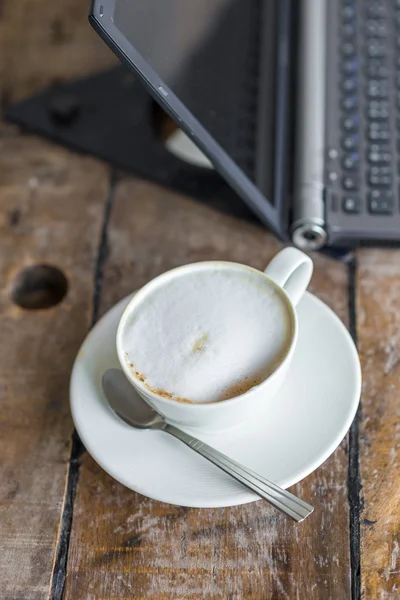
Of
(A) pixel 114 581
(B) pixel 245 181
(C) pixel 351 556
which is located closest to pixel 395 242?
(B) pixel 245 181

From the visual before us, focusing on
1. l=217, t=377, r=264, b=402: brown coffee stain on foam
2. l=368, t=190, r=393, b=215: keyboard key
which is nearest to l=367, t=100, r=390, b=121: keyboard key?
l=368, t=190, r=393, b=215: keyboard key

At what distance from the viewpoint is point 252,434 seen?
543 mm

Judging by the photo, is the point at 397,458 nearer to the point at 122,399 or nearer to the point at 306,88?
the point at 122,399

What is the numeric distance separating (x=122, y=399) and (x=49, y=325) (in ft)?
0.49

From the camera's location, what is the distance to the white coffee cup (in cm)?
50

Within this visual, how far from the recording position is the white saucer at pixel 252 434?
52 cm

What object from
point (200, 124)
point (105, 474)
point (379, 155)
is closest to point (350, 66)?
point (379, 155)

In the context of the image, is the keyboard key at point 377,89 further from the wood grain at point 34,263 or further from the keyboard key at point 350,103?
the wood grain at point 34,263

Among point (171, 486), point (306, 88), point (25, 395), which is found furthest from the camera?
point (306, 88)

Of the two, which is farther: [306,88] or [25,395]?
[306,88]

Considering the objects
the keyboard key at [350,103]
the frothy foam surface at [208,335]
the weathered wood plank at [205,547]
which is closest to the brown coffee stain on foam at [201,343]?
the frothy foam surface at [208,335]

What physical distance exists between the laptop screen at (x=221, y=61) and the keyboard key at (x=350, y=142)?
3.0 inches

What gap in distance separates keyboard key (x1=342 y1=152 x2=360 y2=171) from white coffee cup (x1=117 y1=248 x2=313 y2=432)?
0.18 meters

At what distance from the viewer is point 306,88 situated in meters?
0.74
